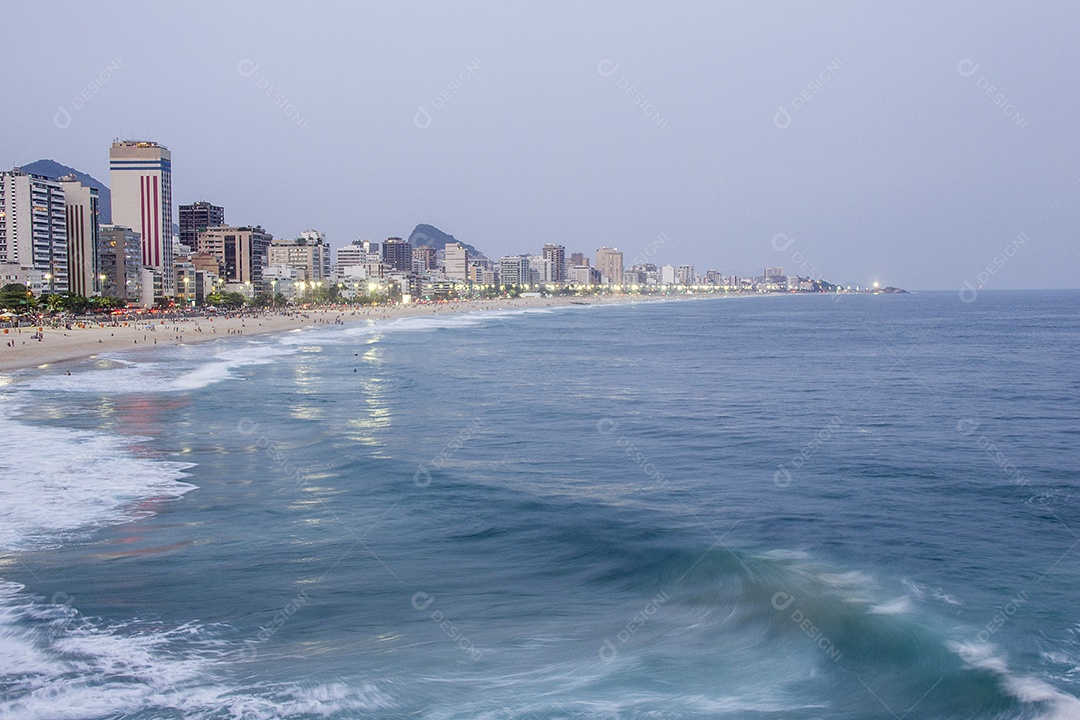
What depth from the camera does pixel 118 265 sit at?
168 metres

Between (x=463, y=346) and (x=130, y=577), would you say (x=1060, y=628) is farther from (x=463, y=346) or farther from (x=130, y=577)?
(x=463, y=346)

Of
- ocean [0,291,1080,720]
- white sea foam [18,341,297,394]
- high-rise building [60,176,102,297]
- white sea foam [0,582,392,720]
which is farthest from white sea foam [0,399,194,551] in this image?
high-rise building [60,176,102,297]

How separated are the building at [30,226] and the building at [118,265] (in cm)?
819

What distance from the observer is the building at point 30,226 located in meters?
154

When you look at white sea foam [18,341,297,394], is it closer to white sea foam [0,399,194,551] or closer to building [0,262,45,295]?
white sea foam [0,399,194,551]

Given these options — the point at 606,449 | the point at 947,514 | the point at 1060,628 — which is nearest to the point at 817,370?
the point at 606,449

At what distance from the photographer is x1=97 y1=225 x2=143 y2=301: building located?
546ft

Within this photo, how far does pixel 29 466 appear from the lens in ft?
76.5

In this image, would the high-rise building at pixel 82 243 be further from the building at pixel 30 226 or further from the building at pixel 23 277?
the building at pixel 23 277

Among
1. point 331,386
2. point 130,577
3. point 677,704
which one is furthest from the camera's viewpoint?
point 331,386

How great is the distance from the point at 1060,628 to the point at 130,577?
49.1 feet

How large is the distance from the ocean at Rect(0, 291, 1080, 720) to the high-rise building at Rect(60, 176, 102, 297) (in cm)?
14666

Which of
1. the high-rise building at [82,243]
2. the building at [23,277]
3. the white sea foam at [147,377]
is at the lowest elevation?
the white sea foam at [147,377]

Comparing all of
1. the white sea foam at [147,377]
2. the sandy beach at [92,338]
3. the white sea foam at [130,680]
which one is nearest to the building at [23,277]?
the sandy beach at [92,338]
